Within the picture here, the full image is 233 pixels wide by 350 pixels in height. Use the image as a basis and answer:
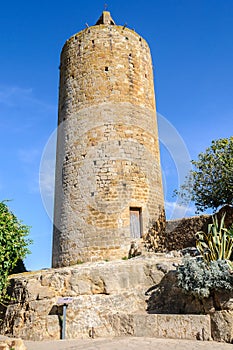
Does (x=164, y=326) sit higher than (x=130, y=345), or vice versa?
(x=164, y=326)

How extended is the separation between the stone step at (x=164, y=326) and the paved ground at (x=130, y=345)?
22 centimetres

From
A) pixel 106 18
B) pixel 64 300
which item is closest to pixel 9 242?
pixel 64 300

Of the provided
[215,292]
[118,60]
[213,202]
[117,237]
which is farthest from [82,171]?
[215,292]

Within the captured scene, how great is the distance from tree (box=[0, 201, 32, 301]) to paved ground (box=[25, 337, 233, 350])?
188 cm

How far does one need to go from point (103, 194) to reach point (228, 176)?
18.4ft

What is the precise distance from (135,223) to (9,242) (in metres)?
5.52

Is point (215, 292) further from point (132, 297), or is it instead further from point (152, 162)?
point (152, 162)

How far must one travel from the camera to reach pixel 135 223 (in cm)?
1249

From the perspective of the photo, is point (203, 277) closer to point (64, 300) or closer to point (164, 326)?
point (164, 326)

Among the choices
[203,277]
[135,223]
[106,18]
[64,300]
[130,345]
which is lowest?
[130,345]

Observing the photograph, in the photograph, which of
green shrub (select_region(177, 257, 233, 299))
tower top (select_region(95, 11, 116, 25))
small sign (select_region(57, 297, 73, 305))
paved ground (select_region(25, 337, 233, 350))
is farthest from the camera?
tower top (select_region(95, 11, 116, 25))

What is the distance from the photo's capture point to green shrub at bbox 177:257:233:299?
685 cm

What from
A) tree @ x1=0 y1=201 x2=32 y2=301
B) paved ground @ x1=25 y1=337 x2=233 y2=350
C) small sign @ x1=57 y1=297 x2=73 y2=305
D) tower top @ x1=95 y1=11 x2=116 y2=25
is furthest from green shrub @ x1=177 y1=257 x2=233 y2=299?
tower top @ x1=95 y1=11 x2=116 y2=25

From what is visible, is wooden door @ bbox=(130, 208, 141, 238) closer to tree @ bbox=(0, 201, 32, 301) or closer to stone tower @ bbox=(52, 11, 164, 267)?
stone tower @ bbox=(52, 11, 164, 267)
